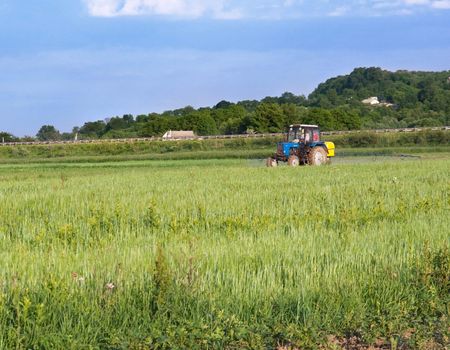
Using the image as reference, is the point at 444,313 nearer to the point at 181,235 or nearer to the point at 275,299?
the point at 275,299

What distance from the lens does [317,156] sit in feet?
99.1

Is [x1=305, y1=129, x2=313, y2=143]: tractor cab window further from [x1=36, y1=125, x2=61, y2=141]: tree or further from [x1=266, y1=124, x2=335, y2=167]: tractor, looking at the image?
[x1=36, y1=125, x2=61, y2=141]: tree

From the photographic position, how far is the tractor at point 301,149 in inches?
1182

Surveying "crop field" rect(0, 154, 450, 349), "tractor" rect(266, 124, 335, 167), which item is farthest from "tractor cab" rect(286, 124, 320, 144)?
"crop field" rect(0, 154, 450, 349)

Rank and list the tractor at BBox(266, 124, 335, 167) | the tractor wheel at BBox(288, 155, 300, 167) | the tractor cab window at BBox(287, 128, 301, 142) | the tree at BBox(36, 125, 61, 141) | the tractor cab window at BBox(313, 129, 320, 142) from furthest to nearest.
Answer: the tree at BBox(36, 125, 61, 141)
the tractor cab window at BBox(313, 129, 320, 142)
the tractor cab window at BBox(287, 128, 301, 142)
the tractor at BBox(266, 124, 335, 167)
the tractor wheel at BBox(288, 155, 300, 167)

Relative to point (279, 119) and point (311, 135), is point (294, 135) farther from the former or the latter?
point (279, 119)

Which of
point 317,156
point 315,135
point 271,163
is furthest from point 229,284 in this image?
point 315,135

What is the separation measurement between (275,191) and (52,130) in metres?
165

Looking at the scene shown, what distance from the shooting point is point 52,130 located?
17188 centimetres

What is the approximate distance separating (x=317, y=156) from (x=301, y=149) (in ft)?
2.78

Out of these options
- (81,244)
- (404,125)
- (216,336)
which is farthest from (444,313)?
(404,125)

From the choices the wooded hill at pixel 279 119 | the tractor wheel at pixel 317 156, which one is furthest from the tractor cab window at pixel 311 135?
the wooded hill at pixel 279 119

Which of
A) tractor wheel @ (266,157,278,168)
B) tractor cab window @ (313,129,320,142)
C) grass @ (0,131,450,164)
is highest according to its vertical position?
tractor cab window @ (313,129,320,142)

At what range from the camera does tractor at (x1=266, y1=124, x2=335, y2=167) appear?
30.0 metres
